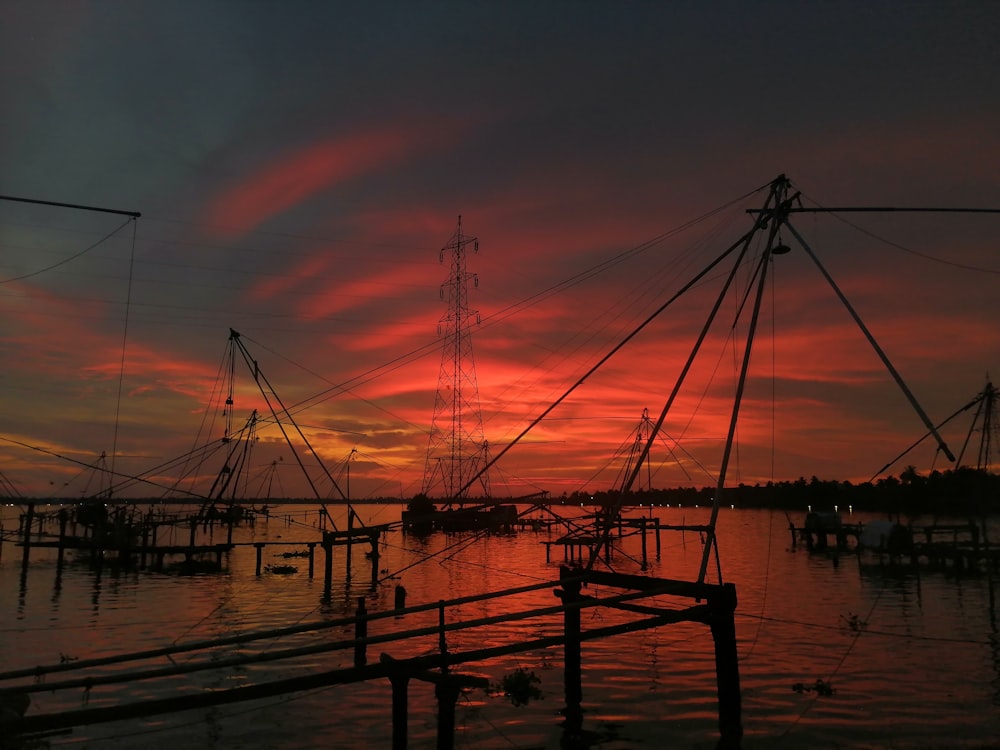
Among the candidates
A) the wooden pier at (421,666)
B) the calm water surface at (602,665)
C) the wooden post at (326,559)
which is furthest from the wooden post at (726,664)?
the wooden post at (326,559)

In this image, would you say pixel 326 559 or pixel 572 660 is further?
pixel 326 559

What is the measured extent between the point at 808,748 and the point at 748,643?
11.4m

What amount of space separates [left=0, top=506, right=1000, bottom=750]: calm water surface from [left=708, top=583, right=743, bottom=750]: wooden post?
1.61 feet

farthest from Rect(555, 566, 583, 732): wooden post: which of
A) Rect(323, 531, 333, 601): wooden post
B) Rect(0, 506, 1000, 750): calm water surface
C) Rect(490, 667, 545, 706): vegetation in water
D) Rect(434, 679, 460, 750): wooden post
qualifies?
Rect(323, 531, 333, 601): wooden post

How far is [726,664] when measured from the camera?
Result: 15289 mm

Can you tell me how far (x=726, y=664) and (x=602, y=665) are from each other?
824 cm

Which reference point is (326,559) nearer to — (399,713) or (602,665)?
(602,665)

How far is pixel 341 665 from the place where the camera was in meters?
23.2

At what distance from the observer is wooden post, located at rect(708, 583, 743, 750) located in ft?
48.5

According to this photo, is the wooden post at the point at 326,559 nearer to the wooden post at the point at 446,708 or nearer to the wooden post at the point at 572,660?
the wooden post at the point at 572,660

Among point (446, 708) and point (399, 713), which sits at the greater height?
point (446, 708)

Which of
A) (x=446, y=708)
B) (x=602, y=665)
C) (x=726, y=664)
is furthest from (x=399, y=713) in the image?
(x=602, y=665)

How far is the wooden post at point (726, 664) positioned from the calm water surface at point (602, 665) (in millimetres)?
490

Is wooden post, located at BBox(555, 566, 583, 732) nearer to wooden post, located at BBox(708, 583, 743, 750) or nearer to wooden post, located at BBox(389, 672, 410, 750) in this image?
wooden post, located at BBox(708, 583, 743, 750)
